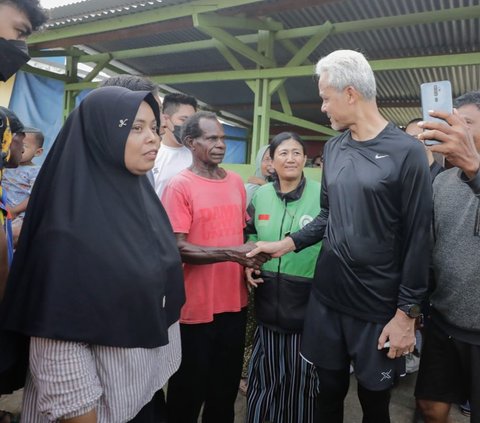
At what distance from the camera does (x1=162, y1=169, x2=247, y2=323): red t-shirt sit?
2.02 meters

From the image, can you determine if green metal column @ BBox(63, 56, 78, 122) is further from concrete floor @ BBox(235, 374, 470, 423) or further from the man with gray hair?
the man with gray hair

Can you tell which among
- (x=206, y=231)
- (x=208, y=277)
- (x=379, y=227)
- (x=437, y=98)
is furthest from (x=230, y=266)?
(x=437, y=98)

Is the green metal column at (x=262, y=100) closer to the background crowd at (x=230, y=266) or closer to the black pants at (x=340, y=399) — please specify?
the background crowd at (x=230, y=266)

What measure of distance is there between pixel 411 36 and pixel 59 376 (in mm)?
5130

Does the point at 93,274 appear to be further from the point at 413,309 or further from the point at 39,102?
the point at 39,102

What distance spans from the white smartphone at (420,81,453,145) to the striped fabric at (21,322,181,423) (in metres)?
1.33

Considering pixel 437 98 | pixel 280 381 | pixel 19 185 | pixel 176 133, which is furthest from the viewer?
pixel 19 185

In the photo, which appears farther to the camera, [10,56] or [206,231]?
[206,231]

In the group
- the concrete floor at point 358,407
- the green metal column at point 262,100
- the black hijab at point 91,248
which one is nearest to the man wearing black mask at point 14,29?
the black hijab at point 91,248

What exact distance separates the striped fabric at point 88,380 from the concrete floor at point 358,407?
63.0 inches

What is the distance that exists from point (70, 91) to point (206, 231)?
5.60 m

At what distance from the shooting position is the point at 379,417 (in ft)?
5.92

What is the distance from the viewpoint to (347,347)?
181cm

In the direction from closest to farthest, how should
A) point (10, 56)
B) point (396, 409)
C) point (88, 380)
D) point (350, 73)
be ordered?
1. point (88, 380)
2. point (10, 56)
3. point (350, 73)
4. point (396, 409)
